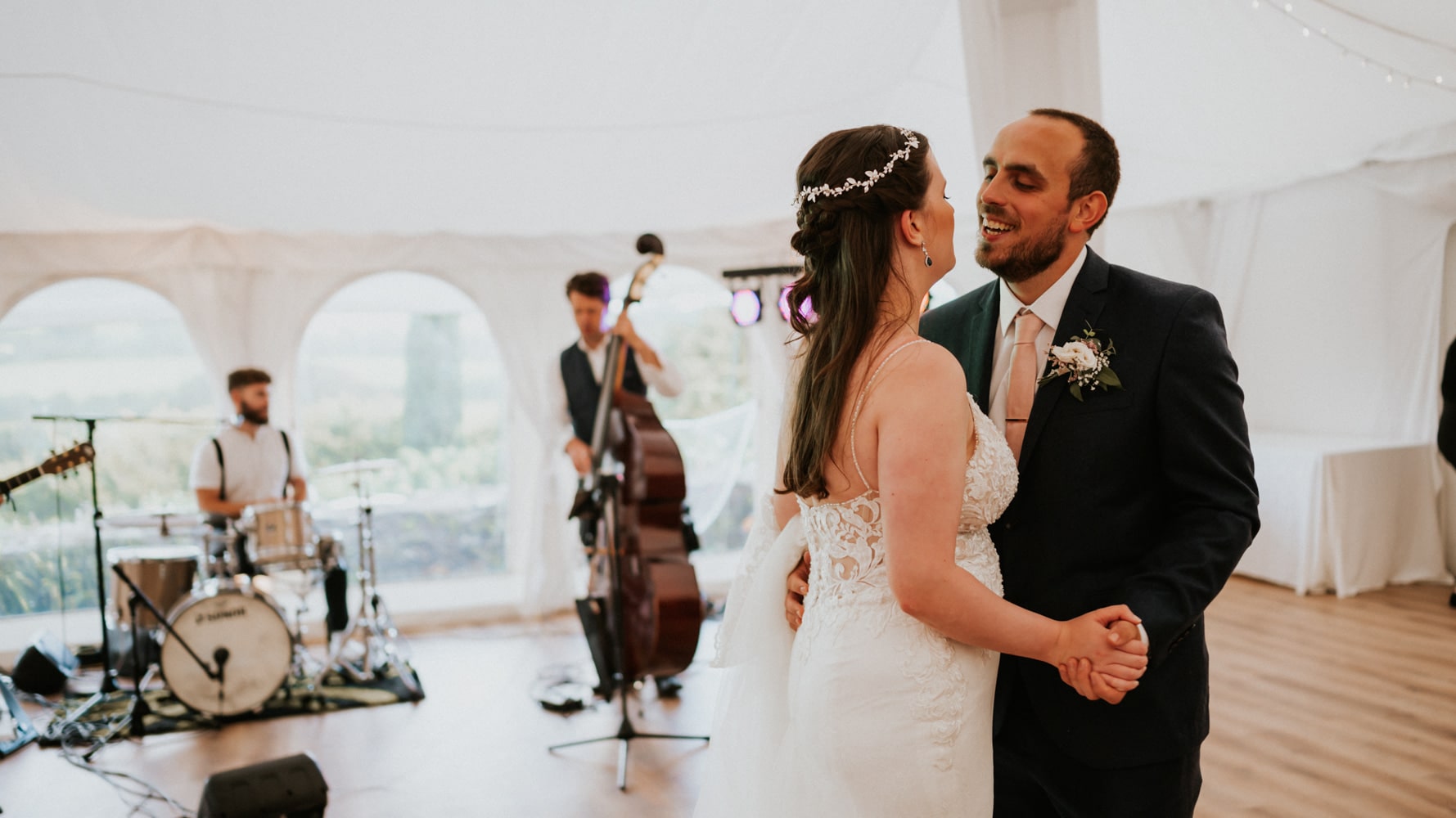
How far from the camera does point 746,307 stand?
24.0 feet

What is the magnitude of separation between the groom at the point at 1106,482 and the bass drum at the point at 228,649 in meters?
4.46

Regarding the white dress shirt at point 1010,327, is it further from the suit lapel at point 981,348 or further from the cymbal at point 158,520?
the cymbal at point 158,520

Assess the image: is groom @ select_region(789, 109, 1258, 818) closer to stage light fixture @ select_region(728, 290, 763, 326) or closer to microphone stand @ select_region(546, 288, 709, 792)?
microphone stand @ select_region(546, 288, 709, 792)

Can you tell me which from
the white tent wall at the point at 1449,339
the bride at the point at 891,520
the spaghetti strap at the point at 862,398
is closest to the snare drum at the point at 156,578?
the bride at the point at 891,520

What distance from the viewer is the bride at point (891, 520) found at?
150 centimetres

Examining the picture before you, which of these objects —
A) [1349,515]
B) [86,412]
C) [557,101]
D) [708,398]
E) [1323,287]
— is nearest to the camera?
[557,101]

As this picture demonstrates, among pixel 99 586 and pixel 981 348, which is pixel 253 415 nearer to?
pixel 99 586

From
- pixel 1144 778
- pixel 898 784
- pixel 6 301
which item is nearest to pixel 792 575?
pixel 898 784

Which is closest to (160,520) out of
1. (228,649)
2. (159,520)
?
(159,520)

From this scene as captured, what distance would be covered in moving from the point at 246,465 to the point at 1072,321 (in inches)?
215

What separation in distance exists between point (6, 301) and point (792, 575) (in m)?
6.67

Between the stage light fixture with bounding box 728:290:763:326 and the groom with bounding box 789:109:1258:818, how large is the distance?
5462 mm

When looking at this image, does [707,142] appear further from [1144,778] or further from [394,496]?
[1144,778]

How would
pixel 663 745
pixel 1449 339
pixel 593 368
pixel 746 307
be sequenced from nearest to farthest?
pixel 663 745 < pixel 593 368 < pixel 1449 339 < pixel 746 307
